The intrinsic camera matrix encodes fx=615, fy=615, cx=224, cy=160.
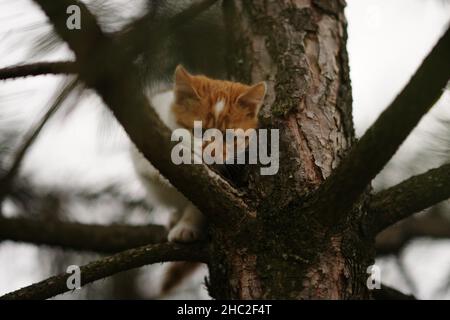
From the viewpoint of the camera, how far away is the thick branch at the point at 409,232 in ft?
7.57

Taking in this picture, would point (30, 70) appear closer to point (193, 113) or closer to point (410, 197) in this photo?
point (410, 197)

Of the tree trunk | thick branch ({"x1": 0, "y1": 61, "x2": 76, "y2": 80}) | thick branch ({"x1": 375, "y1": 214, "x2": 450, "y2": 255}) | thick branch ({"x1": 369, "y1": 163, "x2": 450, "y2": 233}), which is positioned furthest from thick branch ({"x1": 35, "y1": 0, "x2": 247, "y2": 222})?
thick branch ({"x1": 375, "y1": 214, "x2": 450, "y2": 255})

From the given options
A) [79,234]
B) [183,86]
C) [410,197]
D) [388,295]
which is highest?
[183,86]

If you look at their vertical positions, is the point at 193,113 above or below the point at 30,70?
below

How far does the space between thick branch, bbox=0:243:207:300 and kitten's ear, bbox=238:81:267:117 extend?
58cm

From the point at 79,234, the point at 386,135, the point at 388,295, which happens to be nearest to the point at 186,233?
the point at 79,234

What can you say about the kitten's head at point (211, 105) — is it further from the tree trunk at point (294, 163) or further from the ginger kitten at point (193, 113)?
the tree trunk at point (294, 163)

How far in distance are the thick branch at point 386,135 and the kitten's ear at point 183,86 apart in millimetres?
922

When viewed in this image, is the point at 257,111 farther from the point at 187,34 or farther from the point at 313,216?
the point at 313,216

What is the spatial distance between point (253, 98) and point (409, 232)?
0.79m

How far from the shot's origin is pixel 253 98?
218cm

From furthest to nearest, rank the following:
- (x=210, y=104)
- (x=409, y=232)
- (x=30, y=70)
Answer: (x=210, y=104) < (x=409, y=232) < (x=30, y=70)

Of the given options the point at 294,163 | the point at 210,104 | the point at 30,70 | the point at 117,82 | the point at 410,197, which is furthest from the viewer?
the point at 210,104

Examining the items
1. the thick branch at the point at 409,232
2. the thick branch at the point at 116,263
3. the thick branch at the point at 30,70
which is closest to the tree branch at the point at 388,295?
the thick branch at the point at 409,232
